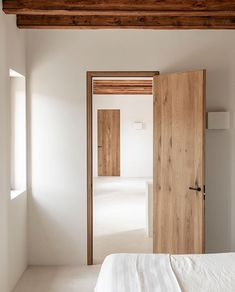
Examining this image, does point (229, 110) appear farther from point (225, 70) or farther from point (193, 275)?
point (193, 275)

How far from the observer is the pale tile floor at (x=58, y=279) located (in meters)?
4.16

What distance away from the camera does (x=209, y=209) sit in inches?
191

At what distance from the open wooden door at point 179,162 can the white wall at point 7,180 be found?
1.48m

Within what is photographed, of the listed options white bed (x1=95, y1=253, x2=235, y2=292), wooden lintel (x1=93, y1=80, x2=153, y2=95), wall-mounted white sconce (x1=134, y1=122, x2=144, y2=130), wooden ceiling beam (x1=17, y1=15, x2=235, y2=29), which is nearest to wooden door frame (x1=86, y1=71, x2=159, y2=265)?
wooden ceiling beam (x1=17, y1=15, x2=235, y2=29)

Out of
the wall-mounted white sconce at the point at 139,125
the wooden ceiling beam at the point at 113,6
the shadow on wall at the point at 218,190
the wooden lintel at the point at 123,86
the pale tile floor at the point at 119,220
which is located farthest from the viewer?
the wall-mounted white sconce at the point at 139,125

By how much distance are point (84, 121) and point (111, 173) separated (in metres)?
7.89

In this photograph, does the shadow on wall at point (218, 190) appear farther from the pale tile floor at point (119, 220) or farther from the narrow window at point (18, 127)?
the narrow window at point (18, 127)

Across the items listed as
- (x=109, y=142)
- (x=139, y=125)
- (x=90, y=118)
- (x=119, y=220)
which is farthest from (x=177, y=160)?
(x=109, y=142)

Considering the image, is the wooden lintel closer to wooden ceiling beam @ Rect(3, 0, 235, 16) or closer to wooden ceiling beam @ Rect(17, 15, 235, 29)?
wooden ceiling beam @ Rect(17, 15, 235, 29)

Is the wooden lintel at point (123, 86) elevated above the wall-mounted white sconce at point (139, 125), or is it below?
above

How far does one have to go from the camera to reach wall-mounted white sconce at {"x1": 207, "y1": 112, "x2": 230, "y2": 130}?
4.72 m

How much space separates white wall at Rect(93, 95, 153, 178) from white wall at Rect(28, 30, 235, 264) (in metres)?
7.48

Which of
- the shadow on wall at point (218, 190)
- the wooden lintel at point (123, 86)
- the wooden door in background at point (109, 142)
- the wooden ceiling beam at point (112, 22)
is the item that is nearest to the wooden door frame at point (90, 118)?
the wooden ceiling beam at point (112, 22)

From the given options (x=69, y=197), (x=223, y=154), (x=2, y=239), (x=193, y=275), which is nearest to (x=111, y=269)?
(x=193, y=275)
